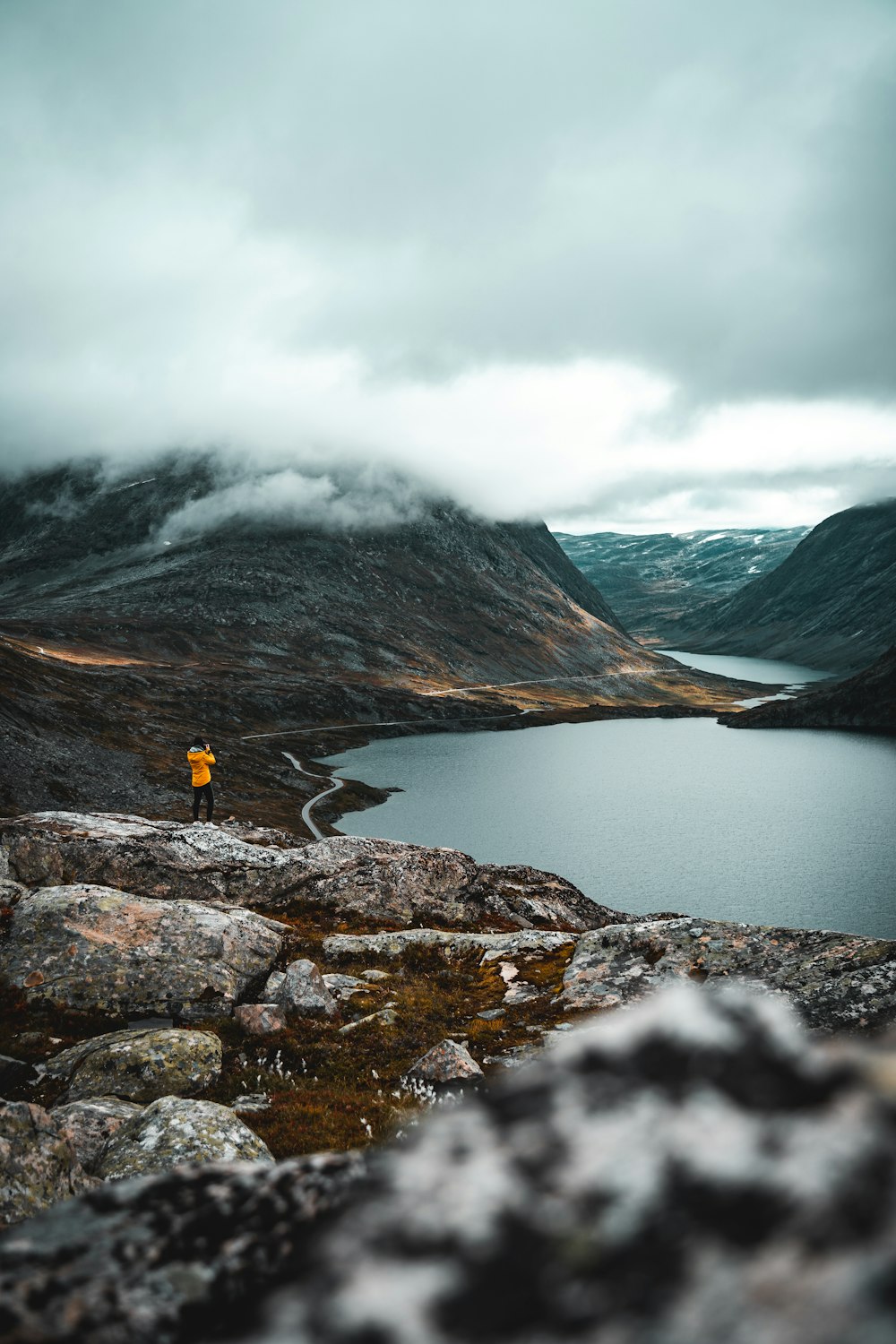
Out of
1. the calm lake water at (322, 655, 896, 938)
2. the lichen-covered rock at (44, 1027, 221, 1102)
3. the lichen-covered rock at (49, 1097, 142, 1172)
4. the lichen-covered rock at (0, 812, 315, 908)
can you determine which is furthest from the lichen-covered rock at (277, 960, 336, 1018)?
the calm lake water at (322, 655, 896, 938)

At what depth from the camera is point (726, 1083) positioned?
3.12m

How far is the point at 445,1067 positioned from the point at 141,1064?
261 inches

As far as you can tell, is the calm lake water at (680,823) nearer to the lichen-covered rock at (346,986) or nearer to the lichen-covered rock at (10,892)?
the lichen-covered rock at (346,986)

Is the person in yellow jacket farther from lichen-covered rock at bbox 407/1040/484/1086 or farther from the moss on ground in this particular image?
lichen-covered rock at bbox 407/1040/484/1086

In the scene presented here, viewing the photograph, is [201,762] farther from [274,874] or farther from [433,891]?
[433,891]

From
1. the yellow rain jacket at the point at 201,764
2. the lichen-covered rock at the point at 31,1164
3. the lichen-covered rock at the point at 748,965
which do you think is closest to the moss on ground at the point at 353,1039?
the lichen-covered rock at the point at 748,965

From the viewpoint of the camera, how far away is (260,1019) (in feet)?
65.5

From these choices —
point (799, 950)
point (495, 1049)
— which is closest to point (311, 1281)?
point (495, 1049)

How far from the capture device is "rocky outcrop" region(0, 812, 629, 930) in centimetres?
3203

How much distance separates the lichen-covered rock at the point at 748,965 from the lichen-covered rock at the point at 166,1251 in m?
19.1

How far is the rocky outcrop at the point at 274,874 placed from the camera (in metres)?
32.0

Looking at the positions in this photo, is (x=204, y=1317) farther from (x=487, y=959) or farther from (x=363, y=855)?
(x=363, y=855)

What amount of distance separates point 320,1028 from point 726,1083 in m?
19.4

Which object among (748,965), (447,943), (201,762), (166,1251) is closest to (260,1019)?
(447,943)
